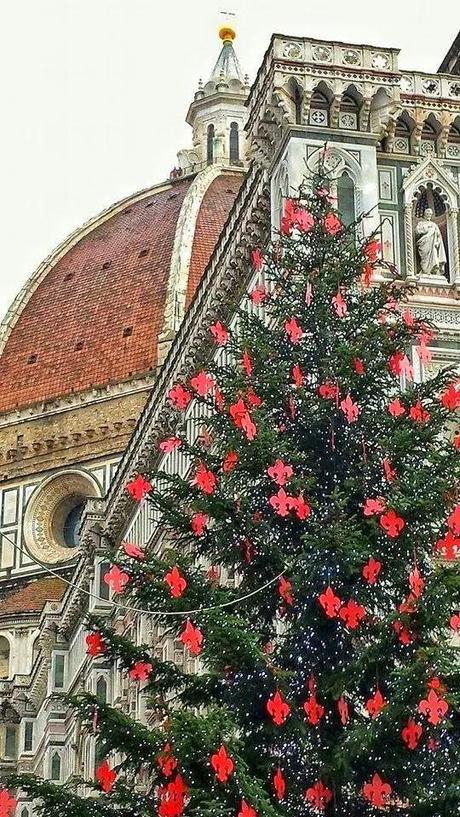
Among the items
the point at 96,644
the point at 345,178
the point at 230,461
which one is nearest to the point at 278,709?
the point at 96,644

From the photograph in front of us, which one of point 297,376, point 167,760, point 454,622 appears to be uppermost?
point 297,376

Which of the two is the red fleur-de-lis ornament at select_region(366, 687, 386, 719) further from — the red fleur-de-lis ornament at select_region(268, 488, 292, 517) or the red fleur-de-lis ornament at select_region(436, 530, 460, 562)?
the red fleur-de-lis ornament at select_region(268, 488, 292, 517)

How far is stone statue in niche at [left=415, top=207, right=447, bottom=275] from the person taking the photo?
874 inches

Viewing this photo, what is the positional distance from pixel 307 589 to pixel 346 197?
9.96m

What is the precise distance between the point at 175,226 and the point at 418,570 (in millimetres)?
54740

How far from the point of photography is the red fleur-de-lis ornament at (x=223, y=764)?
1198 centimetres

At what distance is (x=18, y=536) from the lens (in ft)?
175

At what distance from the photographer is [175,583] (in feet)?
44.0

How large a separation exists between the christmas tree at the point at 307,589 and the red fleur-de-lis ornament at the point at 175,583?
1 centimetres

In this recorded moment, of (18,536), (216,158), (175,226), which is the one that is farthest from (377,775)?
(216,158)

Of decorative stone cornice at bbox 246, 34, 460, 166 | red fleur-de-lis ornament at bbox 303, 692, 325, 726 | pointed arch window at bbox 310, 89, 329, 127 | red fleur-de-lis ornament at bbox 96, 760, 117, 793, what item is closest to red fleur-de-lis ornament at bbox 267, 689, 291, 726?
red fleur-de-lis ornament at bbox 303, 692, 325, 726

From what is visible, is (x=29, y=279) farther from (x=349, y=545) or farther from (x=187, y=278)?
(x=349, y=545)

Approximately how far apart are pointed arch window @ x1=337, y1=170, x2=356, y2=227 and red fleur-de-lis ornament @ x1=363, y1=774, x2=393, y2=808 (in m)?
10.8

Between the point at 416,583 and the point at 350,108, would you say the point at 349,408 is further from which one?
the point at 350,108
